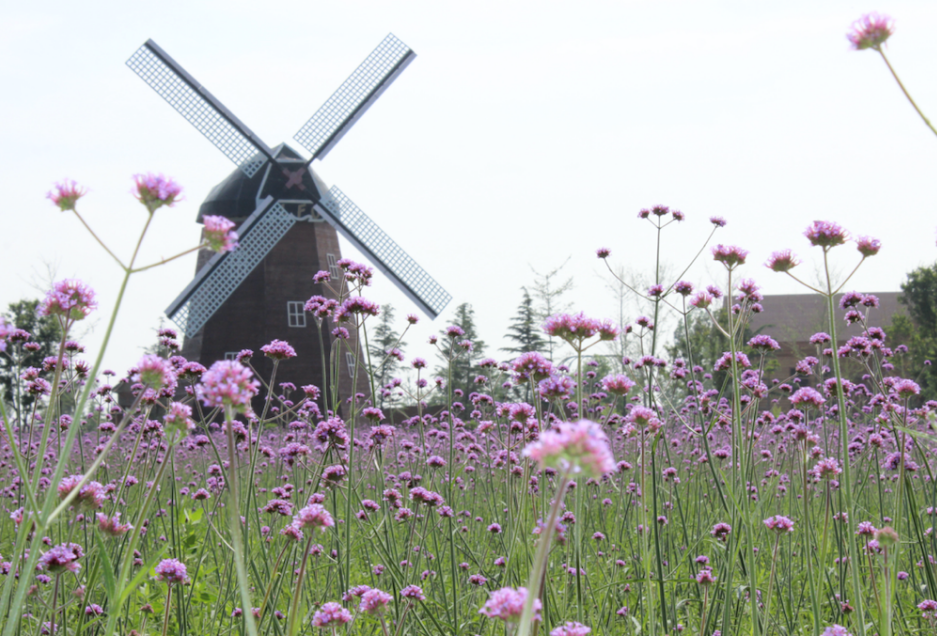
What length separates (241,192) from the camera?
69.5ft

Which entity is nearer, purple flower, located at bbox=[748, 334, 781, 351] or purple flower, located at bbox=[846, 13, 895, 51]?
purple flower, located at bbox=[846, 13, 895, 51]

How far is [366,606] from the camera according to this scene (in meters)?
1.75

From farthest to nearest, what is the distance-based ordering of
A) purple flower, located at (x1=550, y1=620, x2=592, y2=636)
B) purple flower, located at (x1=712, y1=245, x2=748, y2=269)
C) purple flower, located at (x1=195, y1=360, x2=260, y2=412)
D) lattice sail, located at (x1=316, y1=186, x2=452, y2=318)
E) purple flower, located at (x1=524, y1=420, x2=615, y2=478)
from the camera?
lattice sail, located at (x1=316, y1=186, x2=452, y2=318) → purple flower, located at (x1=712, y1=245, x2=748, y2=269) → purple flower, located at (x1=550, y1=620, x2=592, y2=636) → purple flower, located at (x1=195, y1=360, x2=260, y2=412) → purple flower, located at (x1=524, y1=420, x2=615, y2=478)

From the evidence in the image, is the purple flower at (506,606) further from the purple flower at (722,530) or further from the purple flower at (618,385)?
the purple flower at (722,530)

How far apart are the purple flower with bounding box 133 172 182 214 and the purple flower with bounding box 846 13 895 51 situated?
5.28ft

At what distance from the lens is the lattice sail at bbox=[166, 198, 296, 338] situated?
20172 millimetres

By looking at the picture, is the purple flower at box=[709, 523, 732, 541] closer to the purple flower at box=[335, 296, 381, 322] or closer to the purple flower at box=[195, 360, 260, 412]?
the purple flower at box=[335, 296, 381, 322]

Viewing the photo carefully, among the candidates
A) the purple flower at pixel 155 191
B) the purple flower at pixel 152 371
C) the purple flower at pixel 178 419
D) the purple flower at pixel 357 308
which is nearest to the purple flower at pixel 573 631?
the purple flower at pixel 178 419

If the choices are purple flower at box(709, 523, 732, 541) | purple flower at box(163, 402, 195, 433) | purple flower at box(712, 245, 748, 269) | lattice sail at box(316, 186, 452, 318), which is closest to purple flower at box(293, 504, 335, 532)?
purple flower at box(163, 402, 195, 433)

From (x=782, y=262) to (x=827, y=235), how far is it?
0.62 ft

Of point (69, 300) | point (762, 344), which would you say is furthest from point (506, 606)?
point (762, 344)

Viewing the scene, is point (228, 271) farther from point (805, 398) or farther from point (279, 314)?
point (805, 398)

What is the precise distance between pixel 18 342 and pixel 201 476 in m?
4.93

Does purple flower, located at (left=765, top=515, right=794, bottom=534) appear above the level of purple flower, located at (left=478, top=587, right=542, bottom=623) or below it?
above
